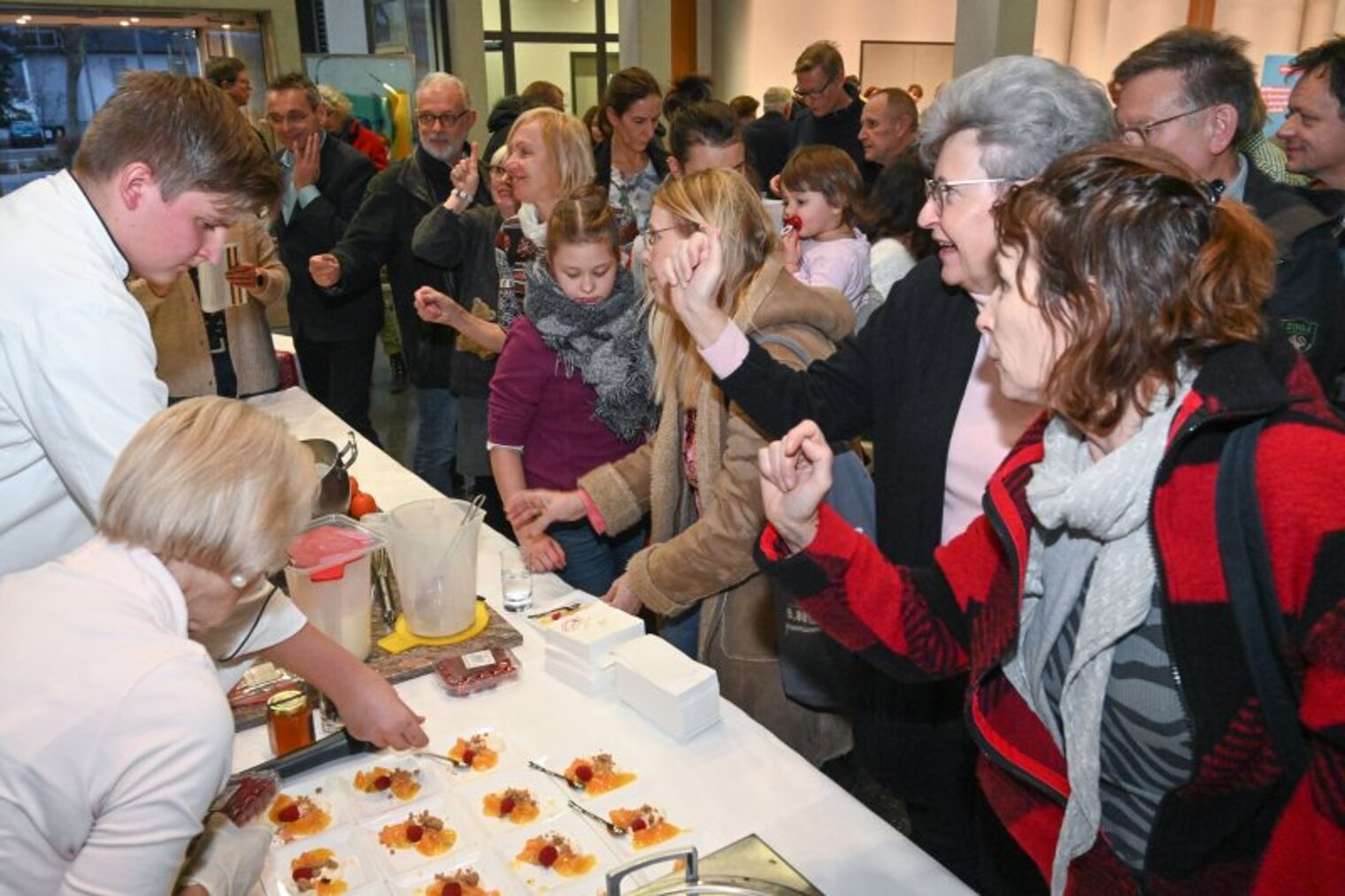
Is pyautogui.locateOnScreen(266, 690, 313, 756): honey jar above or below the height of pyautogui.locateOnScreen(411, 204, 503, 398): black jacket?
below

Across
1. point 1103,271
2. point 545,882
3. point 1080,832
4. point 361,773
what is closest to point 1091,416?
point 1103,271

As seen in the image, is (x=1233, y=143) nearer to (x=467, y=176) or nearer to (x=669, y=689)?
(x=669, y=689)

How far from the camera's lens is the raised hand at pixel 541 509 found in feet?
7.12

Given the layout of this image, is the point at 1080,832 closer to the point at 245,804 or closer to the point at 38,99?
the point at 245,804

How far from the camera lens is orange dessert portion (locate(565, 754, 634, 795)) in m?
1.37

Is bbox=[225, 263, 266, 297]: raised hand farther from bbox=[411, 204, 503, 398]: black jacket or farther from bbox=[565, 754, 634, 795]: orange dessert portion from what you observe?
bbox=[565, 754, 634, 795]: orange dessert portion

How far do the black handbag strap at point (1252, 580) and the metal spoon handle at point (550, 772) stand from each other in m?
0.85

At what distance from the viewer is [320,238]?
4004 mm

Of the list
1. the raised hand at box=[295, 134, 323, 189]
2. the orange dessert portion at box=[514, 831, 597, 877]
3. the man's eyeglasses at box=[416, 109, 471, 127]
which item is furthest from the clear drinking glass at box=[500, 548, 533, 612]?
the raised hand at box=[295, 134, 323, 189]

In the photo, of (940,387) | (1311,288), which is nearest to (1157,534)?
(940,387)

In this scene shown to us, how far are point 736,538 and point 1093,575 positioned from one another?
82cm

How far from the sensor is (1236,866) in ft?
3.38

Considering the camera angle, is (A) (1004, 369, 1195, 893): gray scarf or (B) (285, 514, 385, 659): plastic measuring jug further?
(B) (285, 514, 385, 659): plastic measuring jug

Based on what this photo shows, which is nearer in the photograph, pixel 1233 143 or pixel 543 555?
pixel 543 555
